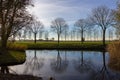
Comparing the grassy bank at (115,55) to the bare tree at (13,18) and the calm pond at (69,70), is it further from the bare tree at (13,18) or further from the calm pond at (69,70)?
the bare tree at (13,18)

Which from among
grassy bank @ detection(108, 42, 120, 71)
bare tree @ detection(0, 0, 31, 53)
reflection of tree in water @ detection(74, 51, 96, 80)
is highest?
bare tree @ detection(0, 0, 31, 53)

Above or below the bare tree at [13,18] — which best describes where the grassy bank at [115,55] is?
below

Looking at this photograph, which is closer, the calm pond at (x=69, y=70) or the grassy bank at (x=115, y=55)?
the calm pond at (x=69, y=70)

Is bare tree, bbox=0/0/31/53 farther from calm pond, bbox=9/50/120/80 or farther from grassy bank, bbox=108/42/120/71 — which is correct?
grassy bank, bbox=108/42/120/71

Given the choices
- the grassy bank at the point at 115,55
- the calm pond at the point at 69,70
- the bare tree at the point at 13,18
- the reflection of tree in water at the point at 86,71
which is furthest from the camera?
the bare tree at the point at 13,18

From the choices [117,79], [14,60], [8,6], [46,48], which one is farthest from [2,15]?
[46,48]

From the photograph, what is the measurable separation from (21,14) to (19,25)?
1823mm

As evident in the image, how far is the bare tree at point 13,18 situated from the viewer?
35.3 m

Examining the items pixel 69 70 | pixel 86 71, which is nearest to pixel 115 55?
pixel 86 71

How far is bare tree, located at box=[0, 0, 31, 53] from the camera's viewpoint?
3531 cm

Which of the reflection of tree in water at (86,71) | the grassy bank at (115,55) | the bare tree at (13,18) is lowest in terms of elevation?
the reflection of tree in water at (86,71)

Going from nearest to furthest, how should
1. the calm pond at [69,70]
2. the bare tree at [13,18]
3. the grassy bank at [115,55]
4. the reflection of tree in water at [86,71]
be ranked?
the calm pond at [69,70], the reflection of tree in water at [86,71], the grassy bank at [115,55], the bare tree at [13,18]

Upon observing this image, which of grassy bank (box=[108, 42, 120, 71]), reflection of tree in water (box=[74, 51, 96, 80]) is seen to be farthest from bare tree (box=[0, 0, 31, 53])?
grassy bank (box=[108, 42, 120, 71])

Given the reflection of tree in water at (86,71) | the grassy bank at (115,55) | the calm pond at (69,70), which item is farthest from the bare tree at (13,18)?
the grassy bank at (115,55)
